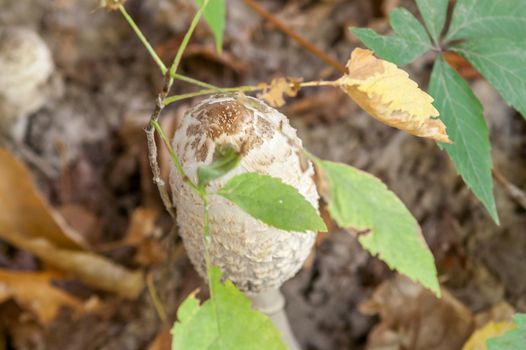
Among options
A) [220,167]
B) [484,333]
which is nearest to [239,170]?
[220,167]

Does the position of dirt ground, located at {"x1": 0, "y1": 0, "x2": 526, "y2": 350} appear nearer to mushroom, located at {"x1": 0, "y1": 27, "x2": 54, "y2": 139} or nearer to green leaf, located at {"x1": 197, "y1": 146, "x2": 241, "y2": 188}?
mushroom, located at {"x1": 0, "y1": 27, "x2": 54, "y2": 139}

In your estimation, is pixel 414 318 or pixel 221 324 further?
pixel 414 318

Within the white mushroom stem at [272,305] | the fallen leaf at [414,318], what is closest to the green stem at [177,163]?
the white mushroom stem at [272,305]

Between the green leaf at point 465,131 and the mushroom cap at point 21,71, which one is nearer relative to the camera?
the green leaf at point 465,131

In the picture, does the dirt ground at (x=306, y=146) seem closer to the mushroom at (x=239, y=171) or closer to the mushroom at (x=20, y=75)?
the mushroom at (x=20, y=75)

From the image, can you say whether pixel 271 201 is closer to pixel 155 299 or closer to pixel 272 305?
pixel 272 305

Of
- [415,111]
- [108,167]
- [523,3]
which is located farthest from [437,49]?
[108,167]
